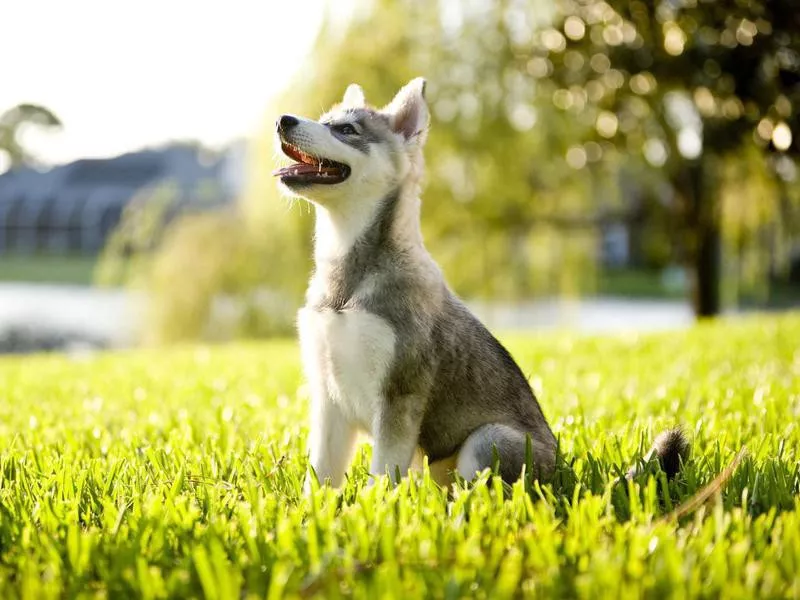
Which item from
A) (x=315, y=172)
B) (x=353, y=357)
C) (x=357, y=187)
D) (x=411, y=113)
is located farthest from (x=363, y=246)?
(x=411, y=113)

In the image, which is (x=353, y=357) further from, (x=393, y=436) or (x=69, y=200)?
(x=69, y=200)

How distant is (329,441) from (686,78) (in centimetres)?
726

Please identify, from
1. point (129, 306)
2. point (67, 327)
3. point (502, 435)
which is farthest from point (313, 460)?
point (67, 327)

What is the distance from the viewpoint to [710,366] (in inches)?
266

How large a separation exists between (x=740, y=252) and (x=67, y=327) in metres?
16.9

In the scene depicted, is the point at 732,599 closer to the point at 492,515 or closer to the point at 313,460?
the point at 492,515

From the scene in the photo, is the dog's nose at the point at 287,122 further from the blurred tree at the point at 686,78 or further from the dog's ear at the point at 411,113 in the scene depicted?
the blurred tree at the point at 686,78

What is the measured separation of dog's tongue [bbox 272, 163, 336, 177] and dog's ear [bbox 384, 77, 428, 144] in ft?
1.32

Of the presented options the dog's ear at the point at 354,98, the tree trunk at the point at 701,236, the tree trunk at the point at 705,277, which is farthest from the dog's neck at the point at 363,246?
the tree trunk at the point at 705,277

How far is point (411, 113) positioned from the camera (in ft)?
11.0

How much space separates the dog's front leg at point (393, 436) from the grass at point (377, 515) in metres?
0.11

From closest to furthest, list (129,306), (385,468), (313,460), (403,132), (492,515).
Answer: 1. (492,515)
2. (385,468)
3. (313,460)
4. (403,132)
5. (129,306)

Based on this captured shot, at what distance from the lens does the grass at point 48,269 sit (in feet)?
130

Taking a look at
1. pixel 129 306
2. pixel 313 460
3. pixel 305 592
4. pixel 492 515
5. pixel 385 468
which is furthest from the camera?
pixel 129 306
